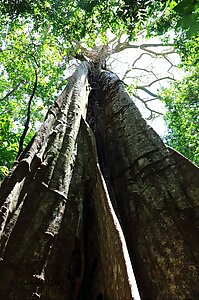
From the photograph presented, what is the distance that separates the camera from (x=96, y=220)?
2.05 m

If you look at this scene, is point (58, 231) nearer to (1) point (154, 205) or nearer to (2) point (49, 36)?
(1) point (154, 205)

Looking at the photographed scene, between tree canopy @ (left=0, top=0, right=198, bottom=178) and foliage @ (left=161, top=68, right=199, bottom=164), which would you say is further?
foliage @ (left=161, top=68, right=199, bottom=164)

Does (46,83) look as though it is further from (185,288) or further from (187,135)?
(185,288)

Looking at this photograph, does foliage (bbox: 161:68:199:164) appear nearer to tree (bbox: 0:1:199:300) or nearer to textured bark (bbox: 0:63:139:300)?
tree (bbox: 0:1:199:300)

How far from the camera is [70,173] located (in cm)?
228

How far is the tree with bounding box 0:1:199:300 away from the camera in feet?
5.19

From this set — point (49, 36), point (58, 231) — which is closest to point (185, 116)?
point (49, 36)

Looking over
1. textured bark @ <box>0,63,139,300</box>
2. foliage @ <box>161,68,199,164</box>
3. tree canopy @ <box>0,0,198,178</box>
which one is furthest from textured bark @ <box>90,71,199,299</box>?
foliage @ <box>161,68,199,164</box>

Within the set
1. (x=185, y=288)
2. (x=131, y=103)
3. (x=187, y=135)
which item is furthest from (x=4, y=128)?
(x=185, y=288)

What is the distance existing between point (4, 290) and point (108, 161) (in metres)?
1.46

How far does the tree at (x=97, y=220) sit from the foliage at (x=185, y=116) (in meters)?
3.33

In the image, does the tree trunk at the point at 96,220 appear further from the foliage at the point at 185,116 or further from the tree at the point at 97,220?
the foliage at the point at 185,116

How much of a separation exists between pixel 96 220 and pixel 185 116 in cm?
459

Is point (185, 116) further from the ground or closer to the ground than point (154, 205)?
further from the ground
